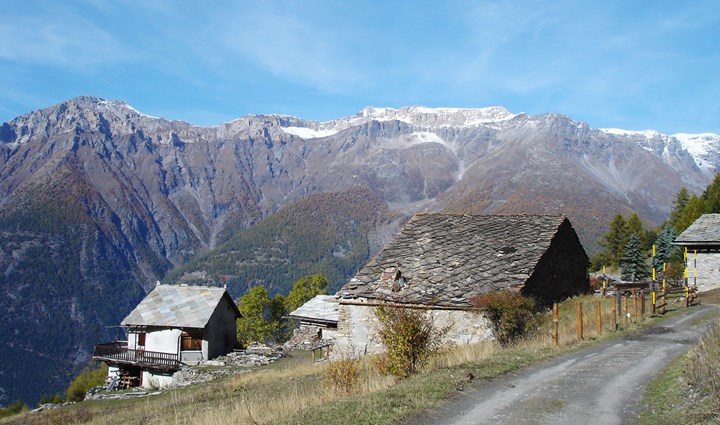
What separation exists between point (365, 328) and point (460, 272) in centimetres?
458

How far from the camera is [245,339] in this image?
229 ft

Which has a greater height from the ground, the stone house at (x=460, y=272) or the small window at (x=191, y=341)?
the stone house at (x=460, y=272)

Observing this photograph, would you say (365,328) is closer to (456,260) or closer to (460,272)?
(460,272)

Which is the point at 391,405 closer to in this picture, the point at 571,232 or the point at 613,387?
the point at 613,387

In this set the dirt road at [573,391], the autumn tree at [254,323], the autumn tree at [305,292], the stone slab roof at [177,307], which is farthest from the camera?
the autumn tree at [305,292]

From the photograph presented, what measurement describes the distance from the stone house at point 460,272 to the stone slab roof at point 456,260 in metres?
0.04

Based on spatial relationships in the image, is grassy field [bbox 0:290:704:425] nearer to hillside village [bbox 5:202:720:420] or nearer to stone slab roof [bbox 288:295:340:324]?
hillside village [bbox 5:202:720:420]

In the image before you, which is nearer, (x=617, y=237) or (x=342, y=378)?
(x=342, y=378)

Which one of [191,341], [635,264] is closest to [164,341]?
[191,341]

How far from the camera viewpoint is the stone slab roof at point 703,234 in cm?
3634

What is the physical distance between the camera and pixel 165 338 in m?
45.6

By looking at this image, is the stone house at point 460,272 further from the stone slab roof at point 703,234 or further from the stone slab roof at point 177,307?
the stone slab roof at point 177,307

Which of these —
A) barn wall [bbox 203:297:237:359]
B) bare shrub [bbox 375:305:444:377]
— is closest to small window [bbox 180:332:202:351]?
barn wall [bbox 203:297:237:359]

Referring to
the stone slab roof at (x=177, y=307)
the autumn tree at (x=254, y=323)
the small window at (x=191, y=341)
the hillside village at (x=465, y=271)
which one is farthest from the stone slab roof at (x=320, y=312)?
the autumn tree at (x=254, y=323)
